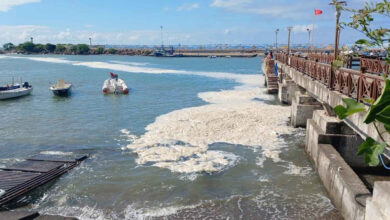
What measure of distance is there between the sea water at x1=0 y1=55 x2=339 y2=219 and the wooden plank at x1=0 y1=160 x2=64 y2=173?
3.15 feet

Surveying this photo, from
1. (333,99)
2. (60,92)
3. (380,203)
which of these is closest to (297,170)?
(333,99)

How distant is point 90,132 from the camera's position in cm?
2058

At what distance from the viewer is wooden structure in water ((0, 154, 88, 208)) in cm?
1137

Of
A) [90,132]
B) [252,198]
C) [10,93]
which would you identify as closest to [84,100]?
[10,93]

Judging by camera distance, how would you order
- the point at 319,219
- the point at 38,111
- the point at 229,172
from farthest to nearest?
the point at 38,111 → the point at 229,172 → the point at 319,219

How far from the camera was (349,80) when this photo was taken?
11.0m

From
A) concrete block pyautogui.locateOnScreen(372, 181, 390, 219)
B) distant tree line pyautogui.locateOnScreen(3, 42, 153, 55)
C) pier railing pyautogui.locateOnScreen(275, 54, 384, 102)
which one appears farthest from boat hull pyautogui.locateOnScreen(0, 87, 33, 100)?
distant tree line pyautogui.locateOnScreen(3, 42, 153, 55)

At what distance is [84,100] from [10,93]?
7.98 m

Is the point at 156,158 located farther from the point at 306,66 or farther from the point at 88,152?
the point at 306,66

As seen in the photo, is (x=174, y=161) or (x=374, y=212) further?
(x=174, y=161)

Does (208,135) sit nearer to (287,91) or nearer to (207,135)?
(207,135)

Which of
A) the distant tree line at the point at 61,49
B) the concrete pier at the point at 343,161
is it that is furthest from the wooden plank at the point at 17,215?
the distant tree line at the point at 61,49

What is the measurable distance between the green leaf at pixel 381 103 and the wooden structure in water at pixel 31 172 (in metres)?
11.1

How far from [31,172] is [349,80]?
12.5 m
